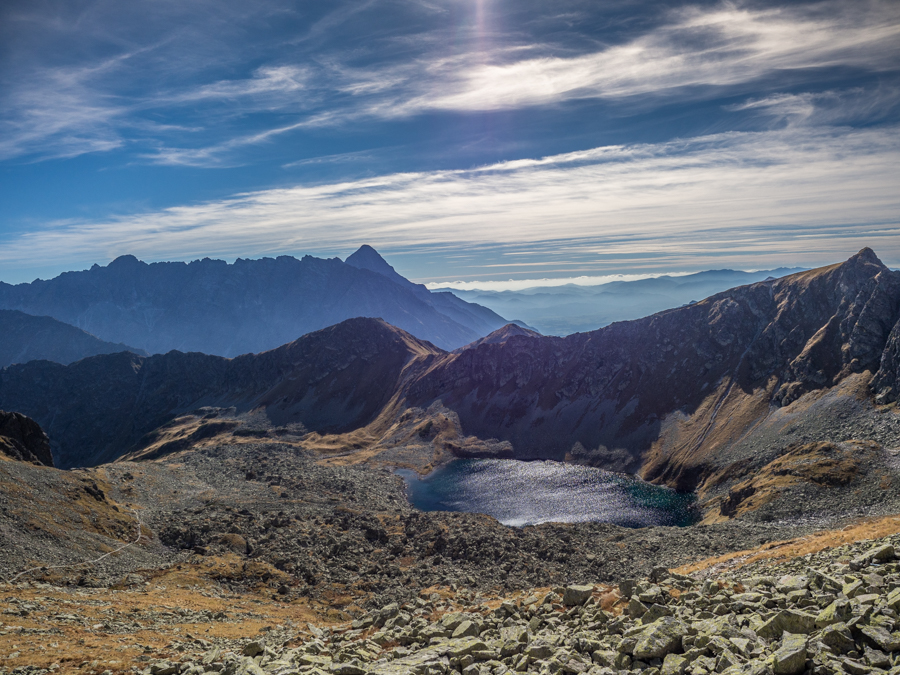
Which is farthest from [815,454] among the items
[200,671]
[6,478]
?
[6,478]

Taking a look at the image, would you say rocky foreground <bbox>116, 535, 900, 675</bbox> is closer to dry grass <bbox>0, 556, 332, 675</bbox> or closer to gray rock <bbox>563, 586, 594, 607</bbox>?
gray rock <bbox>563, 586, 594, 607</bbox>

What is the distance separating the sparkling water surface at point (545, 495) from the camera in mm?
103438

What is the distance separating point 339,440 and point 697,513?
124 meters

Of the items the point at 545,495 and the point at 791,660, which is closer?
the point at 791,660

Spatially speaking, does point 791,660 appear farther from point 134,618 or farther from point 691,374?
point 691,374

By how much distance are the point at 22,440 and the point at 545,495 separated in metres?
103

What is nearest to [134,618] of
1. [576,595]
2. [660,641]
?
[576,595]

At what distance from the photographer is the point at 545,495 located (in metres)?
119

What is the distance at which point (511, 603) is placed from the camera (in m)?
29.0

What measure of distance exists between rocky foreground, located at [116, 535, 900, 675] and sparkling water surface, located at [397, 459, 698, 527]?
77.6 meters

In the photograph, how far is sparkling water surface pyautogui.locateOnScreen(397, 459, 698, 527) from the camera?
10344 centimetres

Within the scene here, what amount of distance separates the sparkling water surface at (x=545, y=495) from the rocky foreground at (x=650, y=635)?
77.6m

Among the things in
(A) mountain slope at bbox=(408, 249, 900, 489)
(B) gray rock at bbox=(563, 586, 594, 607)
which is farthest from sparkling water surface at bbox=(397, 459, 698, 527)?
(B) gray rock at bbox=(563, 586, 594, 607)

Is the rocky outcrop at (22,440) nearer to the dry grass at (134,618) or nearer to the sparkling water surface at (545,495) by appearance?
the dry grass at (134,618)
